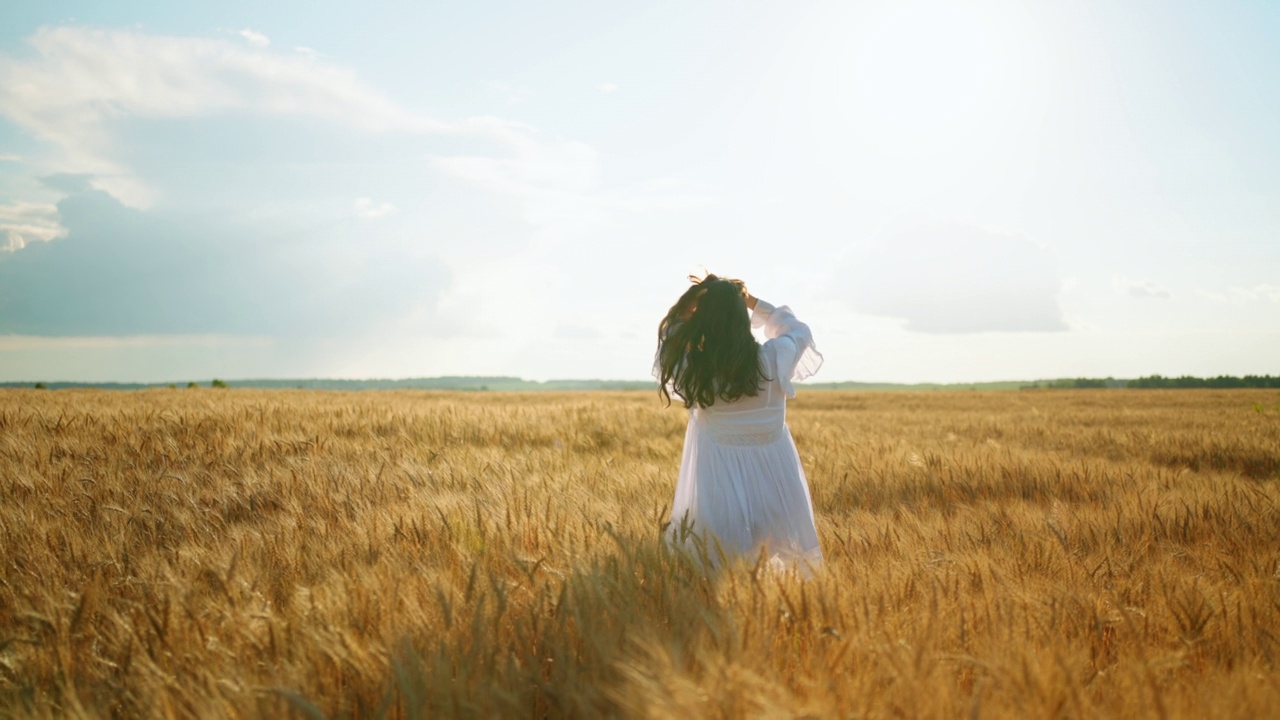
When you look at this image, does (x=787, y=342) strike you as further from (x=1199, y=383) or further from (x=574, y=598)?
(x=1199, y=383)

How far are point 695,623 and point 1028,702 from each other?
0.81 m

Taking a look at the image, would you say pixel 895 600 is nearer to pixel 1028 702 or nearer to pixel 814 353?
pixel 1028 702

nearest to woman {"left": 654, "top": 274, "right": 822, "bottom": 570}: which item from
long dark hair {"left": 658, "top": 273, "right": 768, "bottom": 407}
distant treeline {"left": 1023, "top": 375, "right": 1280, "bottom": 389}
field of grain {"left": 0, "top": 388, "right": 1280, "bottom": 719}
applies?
long dark hair {"left": 658, "top": 273, "right": 768, "bottom": 407}

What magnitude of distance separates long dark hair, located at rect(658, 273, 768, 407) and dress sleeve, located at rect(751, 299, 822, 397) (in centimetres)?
12

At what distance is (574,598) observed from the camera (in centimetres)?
204

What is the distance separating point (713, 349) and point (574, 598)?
1709 mm

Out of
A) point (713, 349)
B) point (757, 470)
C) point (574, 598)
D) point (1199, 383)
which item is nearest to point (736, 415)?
point (757, 470)

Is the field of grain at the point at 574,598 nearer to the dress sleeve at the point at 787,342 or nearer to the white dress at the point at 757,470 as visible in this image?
the white dress at the point at 757,470

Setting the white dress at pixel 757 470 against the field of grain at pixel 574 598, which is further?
the white dress at pixel 757 470

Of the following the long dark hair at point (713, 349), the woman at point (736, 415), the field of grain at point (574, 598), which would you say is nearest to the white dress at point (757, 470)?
the woman at point (736, 415)

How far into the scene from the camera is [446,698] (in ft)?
4.97

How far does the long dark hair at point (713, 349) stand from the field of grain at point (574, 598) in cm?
77

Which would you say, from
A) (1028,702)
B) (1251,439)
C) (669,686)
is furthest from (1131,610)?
(1251,439)

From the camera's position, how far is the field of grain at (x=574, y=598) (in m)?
1.59
